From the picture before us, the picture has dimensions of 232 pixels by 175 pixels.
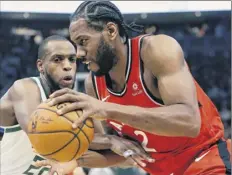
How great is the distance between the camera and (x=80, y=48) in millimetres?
2811

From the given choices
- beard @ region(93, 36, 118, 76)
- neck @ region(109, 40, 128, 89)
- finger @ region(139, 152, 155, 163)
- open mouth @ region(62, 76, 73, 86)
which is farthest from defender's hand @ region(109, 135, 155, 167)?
open mouth @ region(62, 76, 73, 86)

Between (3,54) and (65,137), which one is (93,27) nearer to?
(65,137)

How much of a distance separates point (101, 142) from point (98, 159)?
17 centimetres

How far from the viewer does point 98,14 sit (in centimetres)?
289

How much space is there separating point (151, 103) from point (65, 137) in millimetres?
597

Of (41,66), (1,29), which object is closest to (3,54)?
(1,29)

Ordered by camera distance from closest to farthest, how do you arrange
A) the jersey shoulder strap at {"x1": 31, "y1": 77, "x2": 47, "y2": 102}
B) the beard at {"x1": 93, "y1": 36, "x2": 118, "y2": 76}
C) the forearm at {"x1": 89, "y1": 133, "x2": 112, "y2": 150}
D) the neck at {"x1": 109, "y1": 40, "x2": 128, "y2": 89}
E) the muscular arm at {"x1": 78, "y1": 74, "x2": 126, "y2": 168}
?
the beard at {"x1": 93, "y1": 36, "x2": 118, "y2": 76} → the neck at {"x1": 109, "y1": 40, "x2": 128, "y2": 89} → the forearm at {"x1": 89, "y1": 133, "x2": 112, "y2": 150} → the muscular arm at {"x1": 78, "y1": 74, "x2": 126, "y2": 168} → the jersey shoulder strap at {"x1": 31, "y1": 77, "x2": 47, "y2": 102}

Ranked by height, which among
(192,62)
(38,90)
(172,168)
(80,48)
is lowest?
(192,62)

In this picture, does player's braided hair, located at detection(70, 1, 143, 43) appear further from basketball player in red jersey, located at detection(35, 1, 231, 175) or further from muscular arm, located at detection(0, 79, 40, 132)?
muscular arm, located at detection(0, 79, 40, 132)

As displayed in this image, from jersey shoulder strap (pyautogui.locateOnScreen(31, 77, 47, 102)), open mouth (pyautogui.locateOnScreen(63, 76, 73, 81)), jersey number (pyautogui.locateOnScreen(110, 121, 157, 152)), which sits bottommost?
jersey number (pyautogui.locateOnScreen(110, 121, 157, 152))

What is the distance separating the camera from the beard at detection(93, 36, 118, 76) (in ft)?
9.36

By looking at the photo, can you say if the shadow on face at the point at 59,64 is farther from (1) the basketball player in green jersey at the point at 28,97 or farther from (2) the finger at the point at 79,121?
(2) the finger at the point at 79,121

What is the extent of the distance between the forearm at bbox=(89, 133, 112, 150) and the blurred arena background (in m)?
9.05

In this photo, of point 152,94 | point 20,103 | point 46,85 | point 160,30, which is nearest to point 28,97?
point 20,103
